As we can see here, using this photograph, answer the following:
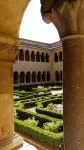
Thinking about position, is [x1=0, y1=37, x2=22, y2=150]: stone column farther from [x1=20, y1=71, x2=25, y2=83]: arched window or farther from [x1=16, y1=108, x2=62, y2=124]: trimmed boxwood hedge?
[x1=20, y1=71, x2=25, y2=83]: arched window

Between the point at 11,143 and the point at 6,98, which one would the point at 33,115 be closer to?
the point at 11,143

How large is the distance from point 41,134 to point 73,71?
5598 millimetres

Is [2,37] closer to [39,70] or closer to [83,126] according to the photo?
[83,126]

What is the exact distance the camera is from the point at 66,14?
190 cm

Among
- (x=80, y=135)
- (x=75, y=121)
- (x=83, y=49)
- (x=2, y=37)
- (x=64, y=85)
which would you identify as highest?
(x=2, y=37)

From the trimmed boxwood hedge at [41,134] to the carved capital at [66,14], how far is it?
5.19m

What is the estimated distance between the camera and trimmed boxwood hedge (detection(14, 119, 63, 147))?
6492 mm

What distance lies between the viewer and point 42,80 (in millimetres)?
34500

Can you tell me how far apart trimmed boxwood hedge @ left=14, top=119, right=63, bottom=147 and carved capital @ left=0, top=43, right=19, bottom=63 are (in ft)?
13.5

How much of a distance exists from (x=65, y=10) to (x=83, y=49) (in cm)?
41

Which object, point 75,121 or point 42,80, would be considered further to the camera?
point 42,80

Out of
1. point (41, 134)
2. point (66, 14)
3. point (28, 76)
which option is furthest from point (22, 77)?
point (66, 14)

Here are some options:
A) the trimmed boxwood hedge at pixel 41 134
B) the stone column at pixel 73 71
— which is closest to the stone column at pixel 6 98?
the stone column at pixel 73 71

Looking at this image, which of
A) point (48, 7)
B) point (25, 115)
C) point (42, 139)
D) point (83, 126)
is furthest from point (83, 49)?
point (25, 115)
